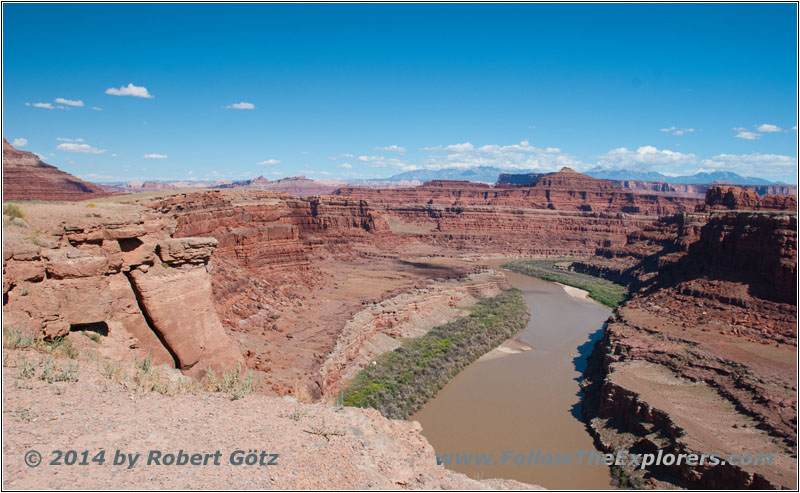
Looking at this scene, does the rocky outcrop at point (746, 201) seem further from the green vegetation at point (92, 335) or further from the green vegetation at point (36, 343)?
the green vegetation at point (36, 343)

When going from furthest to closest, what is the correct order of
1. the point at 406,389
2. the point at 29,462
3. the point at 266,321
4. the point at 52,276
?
the point at 266,321, the point at 406,389, the point at 52,276, the point at 29,462

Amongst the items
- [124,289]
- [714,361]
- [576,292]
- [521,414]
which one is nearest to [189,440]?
[124,289]

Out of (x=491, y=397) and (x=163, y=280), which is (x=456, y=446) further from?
(x=163, y=280)

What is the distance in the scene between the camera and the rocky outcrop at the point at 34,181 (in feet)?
198

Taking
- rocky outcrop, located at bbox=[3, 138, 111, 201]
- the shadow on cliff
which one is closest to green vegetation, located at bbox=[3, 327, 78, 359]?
the shadow on cliff

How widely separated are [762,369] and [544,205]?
310 ft

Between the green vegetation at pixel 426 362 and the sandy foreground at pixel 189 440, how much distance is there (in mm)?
8758

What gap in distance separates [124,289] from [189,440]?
5.76 metres

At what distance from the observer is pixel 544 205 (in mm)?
110500

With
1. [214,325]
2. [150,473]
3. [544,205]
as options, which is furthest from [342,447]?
[544,205]

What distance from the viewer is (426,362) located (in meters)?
24.4

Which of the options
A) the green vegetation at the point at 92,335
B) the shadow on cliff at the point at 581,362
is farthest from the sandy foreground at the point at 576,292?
the green vegetation at the point at 92,335

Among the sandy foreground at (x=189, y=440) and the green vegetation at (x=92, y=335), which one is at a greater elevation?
the green vegetation at (x=92, y=335)

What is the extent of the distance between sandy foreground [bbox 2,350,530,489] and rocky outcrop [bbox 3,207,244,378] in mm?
1242
